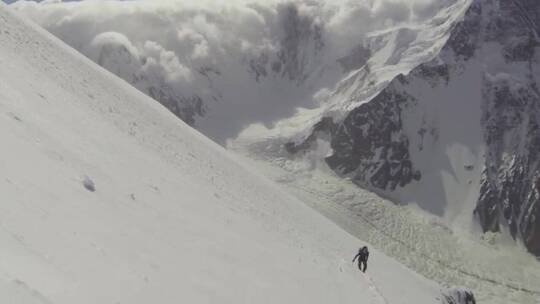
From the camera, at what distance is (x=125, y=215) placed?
18.1m

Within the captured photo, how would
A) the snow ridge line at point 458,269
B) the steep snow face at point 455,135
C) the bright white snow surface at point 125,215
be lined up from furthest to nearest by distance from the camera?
the steep snow face at point 455,135, the snow ridge line at point 458,269, the bright white snow surface at point 125,215

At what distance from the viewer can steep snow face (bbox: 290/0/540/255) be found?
171 metres

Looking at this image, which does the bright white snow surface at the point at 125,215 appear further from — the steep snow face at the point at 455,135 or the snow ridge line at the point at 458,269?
the steep snow face at the point at 455,135

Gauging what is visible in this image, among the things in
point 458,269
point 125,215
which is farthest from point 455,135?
point 125,215

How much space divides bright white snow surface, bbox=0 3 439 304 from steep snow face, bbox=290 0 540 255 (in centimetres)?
13646

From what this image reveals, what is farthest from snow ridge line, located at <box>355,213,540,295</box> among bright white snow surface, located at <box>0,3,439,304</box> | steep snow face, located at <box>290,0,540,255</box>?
bright white snow surface, located at <box>0,3,439,304</box>

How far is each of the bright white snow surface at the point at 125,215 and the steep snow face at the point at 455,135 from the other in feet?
448

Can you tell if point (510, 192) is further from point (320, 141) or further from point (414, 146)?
point (320, 141)

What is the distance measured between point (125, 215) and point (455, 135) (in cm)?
17145

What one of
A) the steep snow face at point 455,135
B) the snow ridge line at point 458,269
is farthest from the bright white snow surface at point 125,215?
the steep snow face at point 455,135

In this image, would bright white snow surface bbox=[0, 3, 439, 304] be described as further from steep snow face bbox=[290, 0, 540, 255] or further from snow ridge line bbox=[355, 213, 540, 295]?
steep snow face bbox=[290, 0, 540, 255]

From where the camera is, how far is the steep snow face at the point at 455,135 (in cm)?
17112

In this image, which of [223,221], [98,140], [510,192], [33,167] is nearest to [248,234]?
[223,221]

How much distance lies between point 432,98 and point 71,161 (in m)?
176
